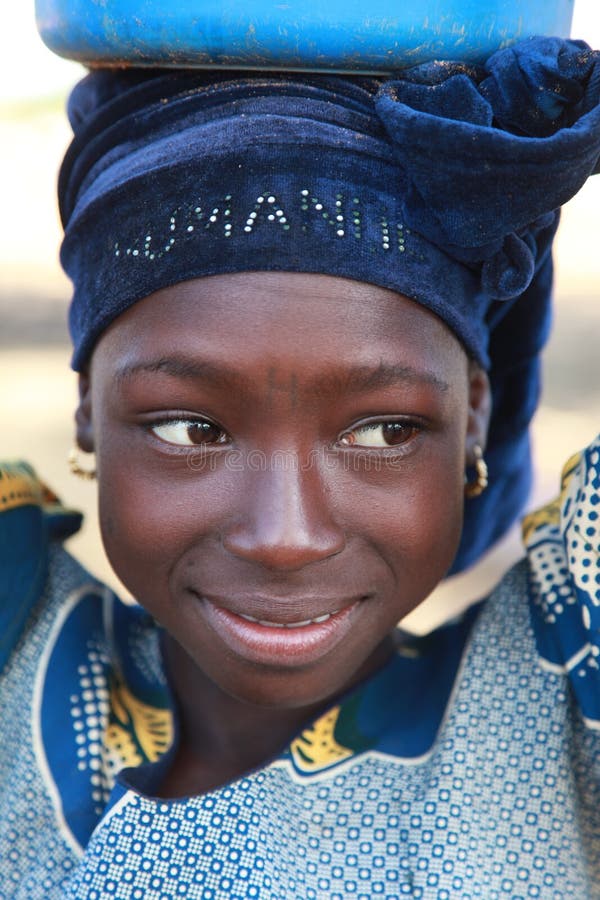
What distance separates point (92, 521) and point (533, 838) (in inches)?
114

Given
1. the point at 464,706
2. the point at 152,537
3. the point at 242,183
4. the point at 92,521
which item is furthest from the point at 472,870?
the point at 92,521

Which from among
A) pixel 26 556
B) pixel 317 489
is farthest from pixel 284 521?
pixel 26 556

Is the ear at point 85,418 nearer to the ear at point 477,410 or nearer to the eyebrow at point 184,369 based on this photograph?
the eyebrow at point 184,369

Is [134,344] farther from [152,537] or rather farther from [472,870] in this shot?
[472,870]

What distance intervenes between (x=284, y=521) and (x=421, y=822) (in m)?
0.44

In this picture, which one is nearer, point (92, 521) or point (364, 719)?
point (364, 719)

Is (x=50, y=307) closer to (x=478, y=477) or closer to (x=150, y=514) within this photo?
(x=478, y=477)

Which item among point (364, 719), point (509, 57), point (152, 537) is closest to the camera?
point (509, 57)

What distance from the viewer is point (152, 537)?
1548 mm

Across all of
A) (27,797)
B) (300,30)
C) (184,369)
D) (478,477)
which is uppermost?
(300,30)

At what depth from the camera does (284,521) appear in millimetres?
1449

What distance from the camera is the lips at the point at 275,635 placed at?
5.08 ft

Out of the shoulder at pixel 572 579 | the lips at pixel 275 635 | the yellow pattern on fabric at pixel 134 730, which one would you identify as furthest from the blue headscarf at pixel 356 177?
the yellow pattern on fabric at pixel 134 730

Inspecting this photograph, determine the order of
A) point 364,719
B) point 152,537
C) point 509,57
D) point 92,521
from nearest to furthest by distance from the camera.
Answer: point 509,57 < point 152,537 < point 364,719 < point 92,521
